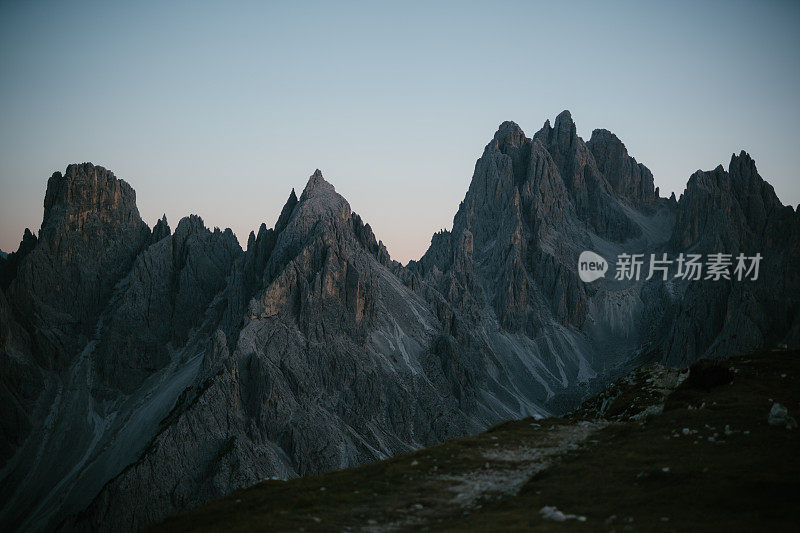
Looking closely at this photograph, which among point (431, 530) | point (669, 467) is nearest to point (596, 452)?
point (669, 467)

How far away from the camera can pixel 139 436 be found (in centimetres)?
15112

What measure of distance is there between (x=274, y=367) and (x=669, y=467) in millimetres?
138342

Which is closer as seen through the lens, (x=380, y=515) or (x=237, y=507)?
(x=380, y=515)

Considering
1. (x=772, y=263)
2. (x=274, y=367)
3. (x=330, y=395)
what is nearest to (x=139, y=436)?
(x=274, y=367)

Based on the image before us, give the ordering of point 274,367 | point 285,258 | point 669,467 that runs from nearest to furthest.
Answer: point 669,467 < point 274,367 < point 285,258

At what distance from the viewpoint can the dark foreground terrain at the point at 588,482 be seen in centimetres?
2214

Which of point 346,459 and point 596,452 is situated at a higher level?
point 596,452

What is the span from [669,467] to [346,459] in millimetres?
126421

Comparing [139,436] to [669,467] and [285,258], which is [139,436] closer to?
[285,258]

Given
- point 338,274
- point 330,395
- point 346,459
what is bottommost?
point 346,459

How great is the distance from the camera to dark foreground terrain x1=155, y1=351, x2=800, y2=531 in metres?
22.1

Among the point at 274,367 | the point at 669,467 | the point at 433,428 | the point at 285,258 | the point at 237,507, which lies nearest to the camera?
the point at 669,467

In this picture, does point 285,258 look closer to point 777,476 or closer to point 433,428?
point 433,428

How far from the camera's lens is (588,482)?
87.0 ft
